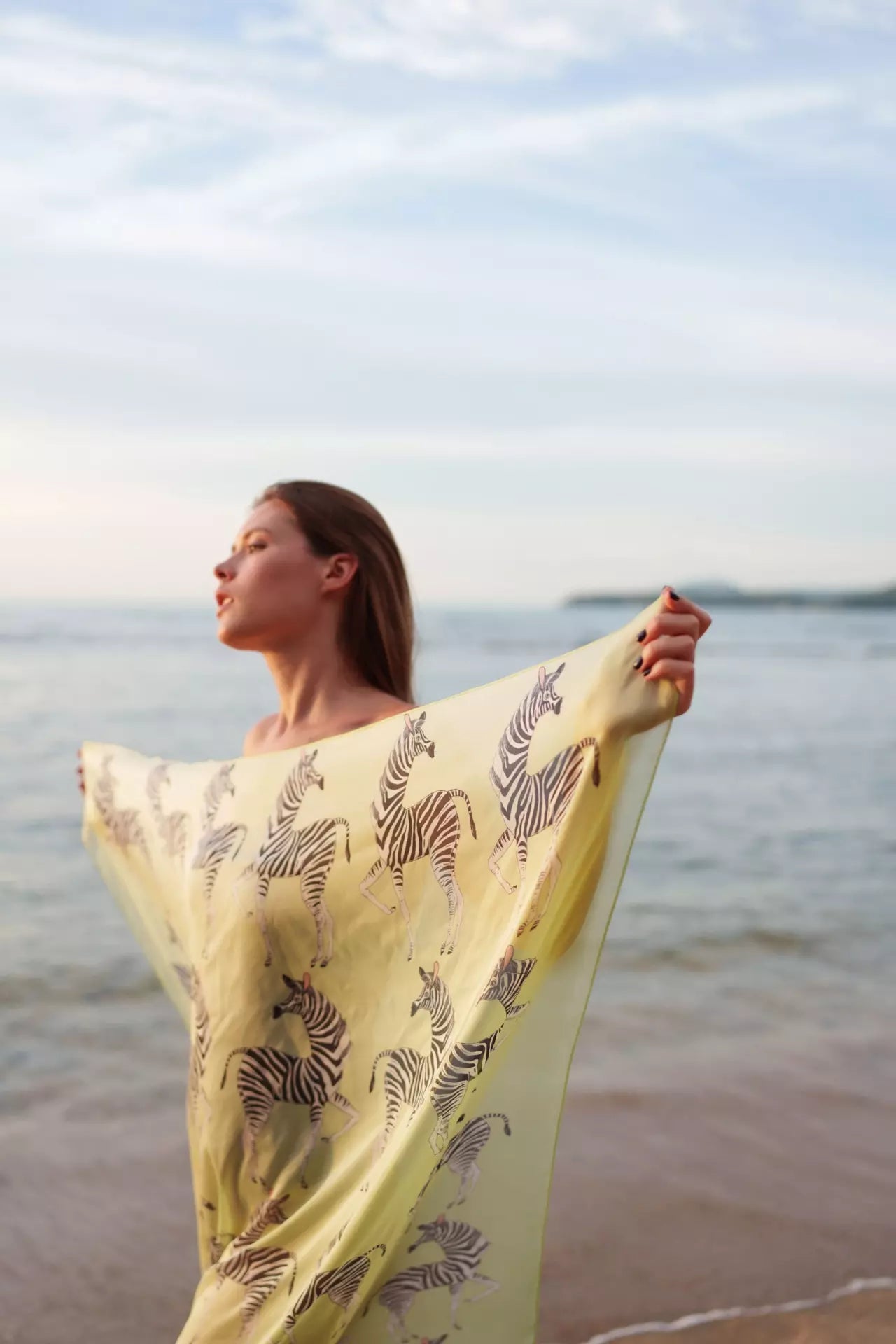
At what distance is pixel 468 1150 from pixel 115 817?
152cm

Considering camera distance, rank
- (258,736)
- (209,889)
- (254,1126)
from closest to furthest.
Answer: (254,1126), (209,889), (258,736)

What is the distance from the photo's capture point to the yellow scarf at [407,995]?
180cm

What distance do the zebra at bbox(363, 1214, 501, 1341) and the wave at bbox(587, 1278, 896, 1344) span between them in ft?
5.17

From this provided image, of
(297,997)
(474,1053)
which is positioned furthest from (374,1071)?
(474,1053)

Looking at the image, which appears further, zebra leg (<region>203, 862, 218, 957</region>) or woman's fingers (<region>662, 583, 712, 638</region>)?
zebra leg (<region>203, 862, 218, 957</region>)

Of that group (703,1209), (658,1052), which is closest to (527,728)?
(703,1209)

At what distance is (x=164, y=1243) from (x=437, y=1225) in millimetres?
2249

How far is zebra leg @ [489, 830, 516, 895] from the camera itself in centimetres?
190

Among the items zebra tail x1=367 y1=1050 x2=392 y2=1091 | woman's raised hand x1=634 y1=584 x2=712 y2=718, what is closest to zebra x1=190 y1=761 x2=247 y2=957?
zebra tail x1=367 y1=1050 x2=392 y2=1091

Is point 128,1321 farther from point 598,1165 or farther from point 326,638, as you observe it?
point 326,638

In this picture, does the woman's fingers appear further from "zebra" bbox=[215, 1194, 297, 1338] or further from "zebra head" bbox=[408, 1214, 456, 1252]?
"zebra" bbox=[215, 1194, 297, 1338]

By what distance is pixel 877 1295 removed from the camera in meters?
3.41

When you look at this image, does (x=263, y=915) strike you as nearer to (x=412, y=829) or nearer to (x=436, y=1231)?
(x=412, y=829)

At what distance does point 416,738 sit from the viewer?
209 cm
